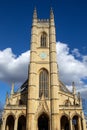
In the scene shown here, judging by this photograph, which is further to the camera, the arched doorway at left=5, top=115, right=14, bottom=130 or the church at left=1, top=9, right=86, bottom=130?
the arched doorway at left=5, top=115, right=14, bottom=130

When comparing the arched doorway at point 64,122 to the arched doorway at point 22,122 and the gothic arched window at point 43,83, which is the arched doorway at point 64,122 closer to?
the gothic arched window at point 43,83

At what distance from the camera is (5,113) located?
3853cm

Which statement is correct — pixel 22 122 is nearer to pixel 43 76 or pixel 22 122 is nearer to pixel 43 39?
pixel 43 76

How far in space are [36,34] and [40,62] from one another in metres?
7.16

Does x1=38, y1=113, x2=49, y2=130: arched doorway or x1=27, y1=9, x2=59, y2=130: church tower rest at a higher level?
x1=27, y1=9, x2=59, y2=130: church tower

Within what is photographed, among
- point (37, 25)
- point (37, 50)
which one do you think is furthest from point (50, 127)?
point (37, 25)

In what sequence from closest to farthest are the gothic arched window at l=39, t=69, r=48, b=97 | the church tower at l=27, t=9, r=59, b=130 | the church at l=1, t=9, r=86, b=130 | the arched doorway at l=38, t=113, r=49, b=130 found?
1. the church at l=1, t=9, r=86, b=130
2. the church tower at l=27, t=9, r=59, b=130
3. the arched doorway at l=38, t=113, r=49, b=130
4. the gothic arched window at l=39, t=69, r=48, b=97

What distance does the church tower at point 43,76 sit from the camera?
38344mm

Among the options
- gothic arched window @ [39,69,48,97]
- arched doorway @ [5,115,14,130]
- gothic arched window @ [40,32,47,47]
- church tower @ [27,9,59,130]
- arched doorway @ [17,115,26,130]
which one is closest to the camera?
church tower @ [27,9,59,130]

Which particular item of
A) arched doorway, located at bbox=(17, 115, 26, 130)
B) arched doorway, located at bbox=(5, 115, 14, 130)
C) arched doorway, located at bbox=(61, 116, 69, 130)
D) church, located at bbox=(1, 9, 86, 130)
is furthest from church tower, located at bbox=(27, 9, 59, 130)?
arched doorway, located at bbox=(5, 115, 14, 130)

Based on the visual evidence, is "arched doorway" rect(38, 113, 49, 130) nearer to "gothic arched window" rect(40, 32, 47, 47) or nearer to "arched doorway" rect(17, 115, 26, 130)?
"arched doorway" rect(17, 115, 26, 130)

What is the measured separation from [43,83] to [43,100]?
12.3ft

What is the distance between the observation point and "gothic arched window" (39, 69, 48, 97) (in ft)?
134

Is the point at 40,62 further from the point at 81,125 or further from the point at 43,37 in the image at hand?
the point at 81,125
